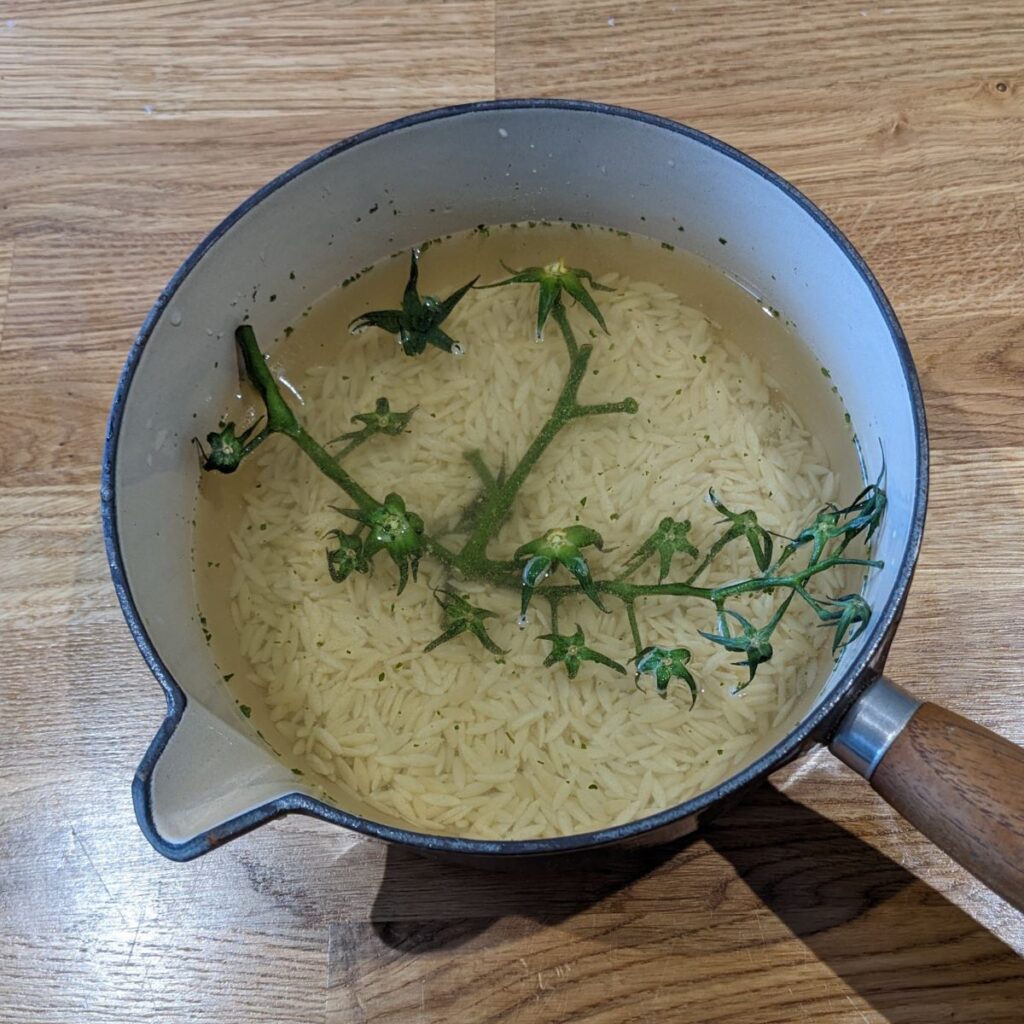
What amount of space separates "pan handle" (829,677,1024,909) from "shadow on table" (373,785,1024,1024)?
0.67 ft

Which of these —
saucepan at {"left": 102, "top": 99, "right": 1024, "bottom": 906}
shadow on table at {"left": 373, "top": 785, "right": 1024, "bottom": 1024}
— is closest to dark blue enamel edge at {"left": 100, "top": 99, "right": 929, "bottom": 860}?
saucepan at {"left": 102, "top": 99, "right": 1024, "bottom": 906}

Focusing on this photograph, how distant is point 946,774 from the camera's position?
0.54 meters

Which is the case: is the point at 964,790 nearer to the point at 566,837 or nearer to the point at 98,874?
the point at 566,837

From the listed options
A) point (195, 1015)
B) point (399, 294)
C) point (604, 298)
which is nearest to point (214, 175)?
point (399, 294)

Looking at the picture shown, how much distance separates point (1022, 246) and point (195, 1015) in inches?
36.9

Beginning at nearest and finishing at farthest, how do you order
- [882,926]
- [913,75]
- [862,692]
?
[862,692], [882,926], [913,75]

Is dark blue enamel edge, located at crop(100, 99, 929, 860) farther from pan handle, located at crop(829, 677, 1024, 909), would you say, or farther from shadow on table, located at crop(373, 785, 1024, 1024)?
shadow on table, located at crop(373, 785, 1024, 1024)

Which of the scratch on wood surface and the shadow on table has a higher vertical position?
the shadow on table

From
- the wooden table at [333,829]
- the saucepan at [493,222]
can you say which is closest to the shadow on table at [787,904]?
the wooden table at [333,829]

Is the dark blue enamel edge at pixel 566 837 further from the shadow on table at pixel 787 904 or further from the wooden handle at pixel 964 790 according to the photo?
the shadow on table at pixel 787 904

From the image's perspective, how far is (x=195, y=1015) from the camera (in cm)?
76

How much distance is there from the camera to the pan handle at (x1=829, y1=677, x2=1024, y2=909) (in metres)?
0.53

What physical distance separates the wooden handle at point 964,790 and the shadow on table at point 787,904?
0.21 meters

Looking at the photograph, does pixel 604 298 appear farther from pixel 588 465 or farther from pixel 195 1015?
pixel 195 1015
